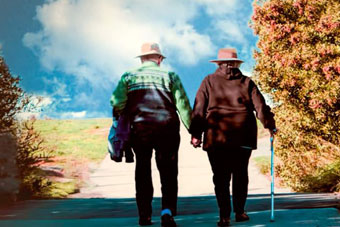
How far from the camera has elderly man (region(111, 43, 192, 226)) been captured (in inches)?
221

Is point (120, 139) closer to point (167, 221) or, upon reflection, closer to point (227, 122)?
point (167, 221)

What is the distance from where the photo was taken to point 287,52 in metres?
13.9

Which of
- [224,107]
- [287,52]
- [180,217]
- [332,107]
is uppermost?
[287,52]

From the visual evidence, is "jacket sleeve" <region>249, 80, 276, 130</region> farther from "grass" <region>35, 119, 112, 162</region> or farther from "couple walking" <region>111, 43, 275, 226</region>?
"grass" <region>35, 119, 112, 162</region>

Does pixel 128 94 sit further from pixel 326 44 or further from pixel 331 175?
pixel 326 44

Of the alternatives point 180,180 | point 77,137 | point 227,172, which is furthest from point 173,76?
point 77,137

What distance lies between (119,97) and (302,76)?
861 cm

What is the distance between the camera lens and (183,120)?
5.77m

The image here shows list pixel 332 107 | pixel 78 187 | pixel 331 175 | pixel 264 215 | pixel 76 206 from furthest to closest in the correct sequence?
pixel 78 187 → pixel 332 107 → pixel 331 175 → pixel 76 206 → pixel 264 215

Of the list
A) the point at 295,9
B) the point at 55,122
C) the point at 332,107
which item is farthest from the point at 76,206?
the point at 55,122

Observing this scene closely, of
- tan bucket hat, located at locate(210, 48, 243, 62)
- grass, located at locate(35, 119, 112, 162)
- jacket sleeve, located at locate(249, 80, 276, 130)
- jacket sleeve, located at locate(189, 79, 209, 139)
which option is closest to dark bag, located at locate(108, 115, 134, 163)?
jacket sleeve, located at locate(189, 79, 209, 139)

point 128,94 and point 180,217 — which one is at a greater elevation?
point 128,94

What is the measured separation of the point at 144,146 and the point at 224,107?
879 millimetres

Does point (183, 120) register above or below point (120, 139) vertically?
above
